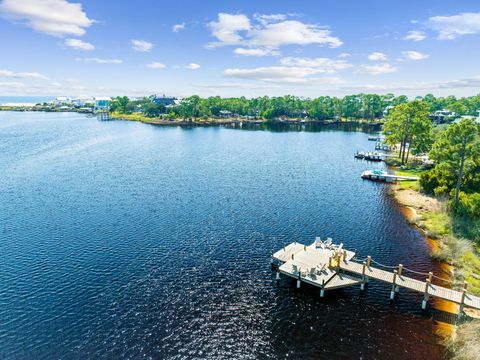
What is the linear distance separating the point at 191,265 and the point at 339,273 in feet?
58.6

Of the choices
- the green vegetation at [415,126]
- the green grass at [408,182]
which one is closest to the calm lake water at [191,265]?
the green grass at [408,182]

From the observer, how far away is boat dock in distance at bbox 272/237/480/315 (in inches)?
1319

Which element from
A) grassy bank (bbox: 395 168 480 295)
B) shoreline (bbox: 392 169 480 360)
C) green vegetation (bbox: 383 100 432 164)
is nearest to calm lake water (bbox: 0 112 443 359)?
shoreline (bbox: 392 169 480 360)

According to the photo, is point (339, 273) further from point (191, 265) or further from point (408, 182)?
point (408, 182)

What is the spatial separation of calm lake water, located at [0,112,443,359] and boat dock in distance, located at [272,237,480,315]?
129 cm

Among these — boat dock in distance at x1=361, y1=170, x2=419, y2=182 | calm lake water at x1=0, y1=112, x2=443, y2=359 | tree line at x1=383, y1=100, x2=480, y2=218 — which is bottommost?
calm lake water at x1=0, y1=112, x2=443, y2=359

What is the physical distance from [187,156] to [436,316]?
89.9 m

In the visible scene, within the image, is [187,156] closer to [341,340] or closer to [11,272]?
[11,272]

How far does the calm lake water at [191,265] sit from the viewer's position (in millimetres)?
29188

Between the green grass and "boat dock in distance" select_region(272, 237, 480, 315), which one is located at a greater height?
the green grass

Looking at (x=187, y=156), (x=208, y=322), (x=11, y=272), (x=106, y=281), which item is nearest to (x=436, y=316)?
(x=208, y=322)

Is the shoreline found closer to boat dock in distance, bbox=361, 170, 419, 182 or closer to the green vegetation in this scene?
boat dock in distance, bbox=361, 170, 419, 182

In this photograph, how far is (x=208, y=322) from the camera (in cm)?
3136

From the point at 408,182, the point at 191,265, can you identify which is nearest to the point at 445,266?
the point at 191,265
